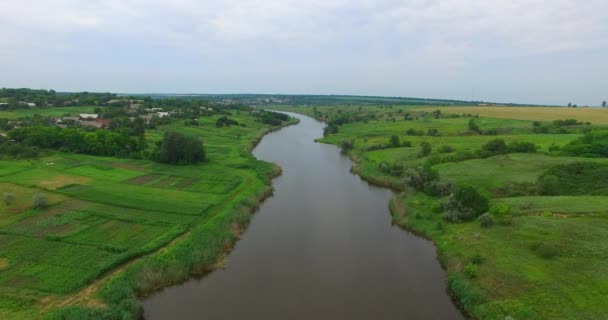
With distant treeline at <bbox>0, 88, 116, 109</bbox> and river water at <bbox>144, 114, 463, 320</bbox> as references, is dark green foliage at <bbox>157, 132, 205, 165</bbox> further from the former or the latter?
distant treeline at <bbox>0, 88, 116, 109</bbox>

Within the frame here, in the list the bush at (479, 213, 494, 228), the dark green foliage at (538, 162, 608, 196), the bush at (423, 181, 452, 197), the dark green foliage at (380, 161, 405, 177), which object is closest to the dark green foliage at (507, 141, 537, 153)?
the dark green foliage at (538, 162, 608, 196)

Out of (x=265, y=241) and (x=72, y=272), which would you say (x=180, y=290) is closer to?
(x=72, y=272)

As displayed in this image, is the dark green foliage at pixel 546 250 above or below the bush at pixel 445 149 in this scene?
below

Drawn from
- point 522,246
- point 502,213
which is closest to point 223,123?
point 502,213

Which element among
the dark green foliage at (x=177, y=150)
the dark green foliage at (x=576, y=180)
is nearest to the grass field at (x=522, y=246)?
the dark green foliage at (x=576, y=180)

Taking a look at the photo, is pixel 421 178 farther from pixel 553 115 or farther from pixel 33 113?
pixel 553 115

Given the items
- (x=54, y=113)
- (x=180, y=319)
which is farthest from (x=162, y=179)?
(x=54, y=113)

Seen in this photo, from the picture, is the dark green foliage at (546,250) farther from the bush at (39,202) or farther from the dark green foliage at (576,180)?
the bush at (39,202)
